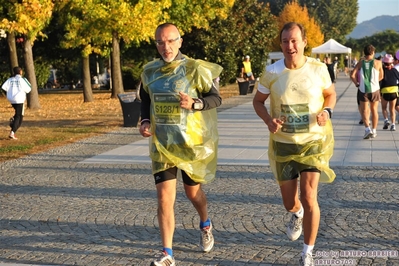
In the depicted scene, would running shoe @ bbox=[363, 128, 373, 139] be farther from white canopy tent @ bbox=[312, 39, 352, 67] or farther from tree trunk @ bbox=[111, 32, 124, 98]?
white canopy tent @ bbox=[312, 39, 352, 67]

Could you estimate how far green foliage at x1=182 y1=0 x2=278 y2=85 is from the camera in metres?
36.5

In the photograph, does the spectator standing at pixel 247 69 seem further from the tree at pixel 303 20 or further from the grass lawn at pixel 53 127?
the tree at pixel 303 20

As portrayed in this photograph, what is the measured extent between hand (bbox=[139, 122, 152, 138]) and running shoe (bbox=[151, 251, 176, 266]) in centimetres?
94

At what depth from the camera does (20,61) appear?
41594 mm

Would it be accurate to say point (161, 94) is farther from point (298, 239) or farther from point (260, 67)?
point (260, 67)

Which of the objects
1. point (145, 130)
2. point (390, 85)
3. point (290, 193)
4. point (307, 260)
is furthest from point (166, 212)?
point (390, 85)

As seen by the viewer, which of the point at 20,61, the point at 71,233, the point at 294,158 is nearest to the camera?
the point at 294,158

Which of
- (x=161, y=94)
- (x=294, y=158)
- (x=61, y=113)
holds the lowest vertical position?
(x=61, y=113)

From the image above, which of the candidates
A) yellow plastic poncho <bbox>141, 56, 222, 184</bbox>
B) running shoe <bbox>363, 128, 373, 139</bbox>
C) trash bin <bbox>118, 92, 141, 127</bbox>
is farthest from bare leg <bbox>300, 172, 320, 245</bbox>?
trash bin <bbox>118, 92, 141, 127</bbox>

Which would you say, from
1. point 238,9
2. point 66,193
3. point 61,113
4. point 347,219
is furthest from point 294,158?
point 238,9

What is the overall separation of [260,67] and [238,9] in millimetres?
3943

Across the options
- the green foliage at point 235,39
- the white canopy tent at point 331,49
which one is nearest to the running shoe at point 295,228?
the green foliage at point 235,39

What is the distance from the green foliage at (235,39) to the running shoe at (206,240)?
3110 cm

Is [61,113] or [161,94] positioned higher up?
[161,94]
